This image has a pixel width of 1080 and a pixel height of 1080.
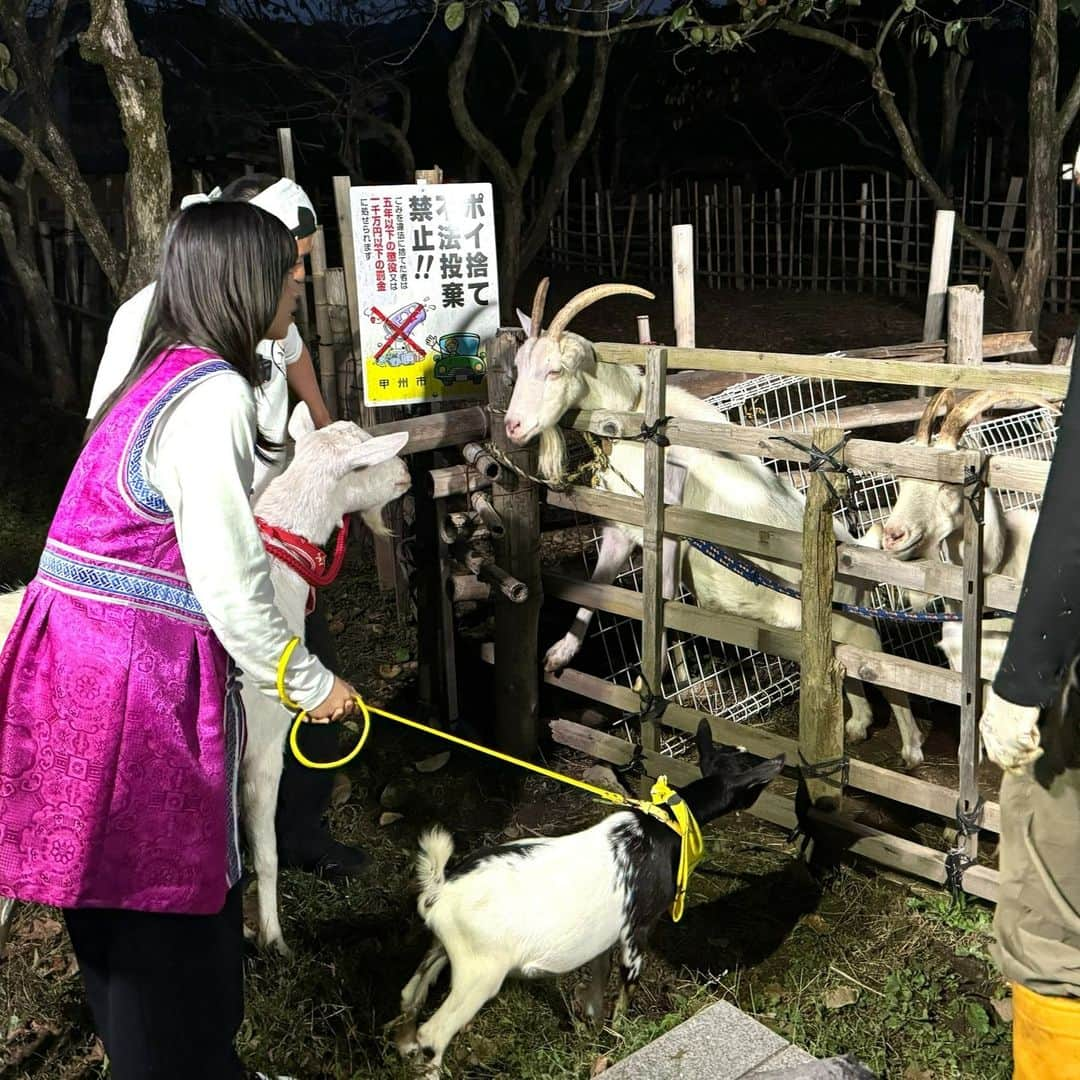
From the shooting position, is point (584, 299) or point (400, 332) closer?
point (584, 299)

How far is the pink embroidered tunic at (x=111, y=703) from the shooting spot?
2.21m

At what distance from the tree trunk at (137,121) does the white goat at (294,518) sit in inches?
101

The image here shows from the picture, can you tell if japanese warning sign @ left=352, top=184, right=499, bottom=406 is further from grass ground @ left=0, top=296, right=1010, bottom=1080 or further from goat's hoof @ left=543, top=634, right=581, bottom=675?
grass ground @ left=0, top=296, right=1010, bottom=1080

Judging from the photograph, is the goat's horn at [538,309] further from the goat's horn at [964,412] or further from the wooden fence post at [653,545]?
the goat's horn at [964,412]

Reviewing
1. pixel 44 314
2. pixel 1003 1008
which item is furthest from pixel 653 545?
pixel 44 314

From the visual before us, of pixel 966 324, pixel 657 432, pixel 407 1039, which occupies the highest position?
pixel 966 324

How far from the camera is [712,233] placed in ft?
60.6

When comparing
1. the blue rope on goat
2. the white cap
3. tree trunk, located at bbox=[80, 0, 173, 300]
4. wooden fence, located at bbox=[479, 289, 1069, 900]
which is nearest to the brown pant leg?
wooden fence, located at bbox=[479, 289, 1069, 900]

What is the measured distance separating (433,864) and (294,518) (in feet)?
3.54

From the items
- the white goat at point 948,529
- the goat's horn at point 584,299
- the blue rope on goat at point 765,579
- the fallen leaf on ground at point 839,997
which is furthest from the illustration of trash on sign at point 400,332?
the fallen leaf on ground at point 839,997

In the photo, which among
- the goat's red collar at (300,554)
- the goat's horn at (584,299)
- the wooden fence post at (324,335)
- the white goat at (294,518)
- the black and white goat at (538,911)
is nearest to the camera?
the black and white goat at (538,911)

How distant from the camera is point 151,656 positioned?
2229 mm

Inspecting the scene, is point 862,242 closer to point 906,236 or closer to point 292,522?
point 906,236

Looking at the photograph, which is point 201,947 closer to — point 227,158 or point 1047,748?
point 1047,748
